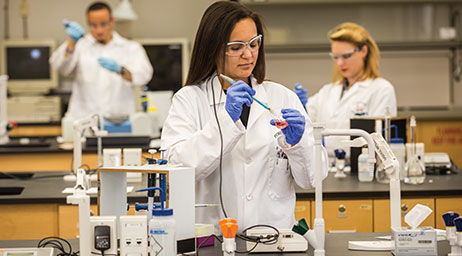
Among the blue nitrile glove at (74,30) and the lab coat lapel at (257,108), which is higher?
the blue nitrile glove at (74,30)

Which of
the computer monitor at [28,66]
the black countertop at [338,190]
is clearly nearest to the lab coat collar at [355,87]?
the black countertop at [338,190]

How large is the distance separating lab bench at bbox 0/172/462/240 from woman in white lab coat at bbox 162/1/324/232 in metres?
0.74

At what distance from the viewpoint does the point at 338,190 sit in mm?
2924

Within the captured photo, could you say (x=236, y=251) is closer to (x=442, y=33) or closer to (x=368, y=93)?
(x=368, y=93)

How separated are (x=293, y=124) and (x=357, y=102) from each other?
7.03 ft

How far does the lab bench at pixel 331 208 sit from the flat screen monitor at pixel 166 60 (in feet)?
12.7

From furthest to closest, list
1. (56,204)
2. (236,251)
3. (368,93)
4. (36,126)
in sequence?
(36,126) → (368,93) → (56,204) → (236,251)

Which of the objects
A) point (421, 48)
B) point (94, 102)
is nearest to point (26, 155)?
Answer: point (94, 102)

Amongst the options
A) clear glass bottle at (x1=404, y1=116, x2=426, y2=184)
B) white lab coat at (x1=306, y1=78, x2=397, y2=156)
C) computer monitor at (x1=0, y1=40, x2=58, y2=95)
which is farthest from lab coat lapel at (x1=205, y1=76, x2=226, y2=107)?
computer monitor at (x1=0, y1=40, x2=58, y2=95)

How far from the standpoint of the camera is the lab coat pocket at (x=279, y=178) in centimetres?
218

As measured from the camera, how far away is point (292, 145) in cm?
204

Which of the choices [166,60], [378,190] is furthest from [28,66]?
[378,190]

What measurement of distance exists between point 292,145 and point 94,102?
3.95 metres

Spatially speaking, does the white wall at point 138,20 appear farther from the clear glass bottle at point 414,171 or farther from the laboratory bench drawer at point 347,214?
the laboratory bench drawer at point 347,214
